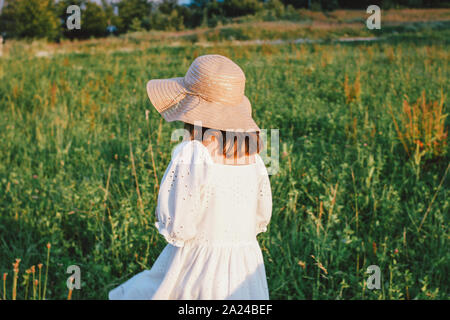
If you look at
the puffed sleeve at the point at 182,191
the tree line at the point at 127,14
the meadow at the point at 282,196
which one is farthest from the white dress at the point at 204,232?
the tree line at the point at 127,14

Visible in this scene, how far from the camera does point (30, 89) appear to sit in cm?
564

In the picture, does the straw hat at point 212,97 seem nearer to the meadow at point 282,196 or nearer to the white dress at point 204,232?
the white dress at point 204,232

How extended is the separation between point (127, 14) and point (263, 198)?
4137cm

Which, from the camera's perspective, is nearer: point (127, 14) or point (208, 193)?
point (208, 193)

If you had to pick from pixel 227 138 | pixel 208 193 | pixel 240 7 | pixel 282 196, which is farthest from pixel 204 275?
pixel 240 7

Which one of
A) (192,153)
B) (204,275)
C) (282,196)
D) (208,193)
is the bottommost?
(282,196)

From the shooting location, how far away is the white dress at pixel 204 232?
4.60ft

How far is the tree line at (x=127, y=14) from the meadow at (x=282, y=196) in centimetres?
2670

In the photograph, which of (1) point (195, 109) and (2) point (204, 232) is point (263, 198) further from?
(1) point (195, 109)

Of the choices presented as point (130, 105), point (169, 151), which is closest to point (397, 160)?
point (169, 151)

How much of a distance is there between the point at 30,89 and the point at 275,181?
4.29 meters

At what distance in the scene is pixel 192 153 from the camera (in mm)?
1419
